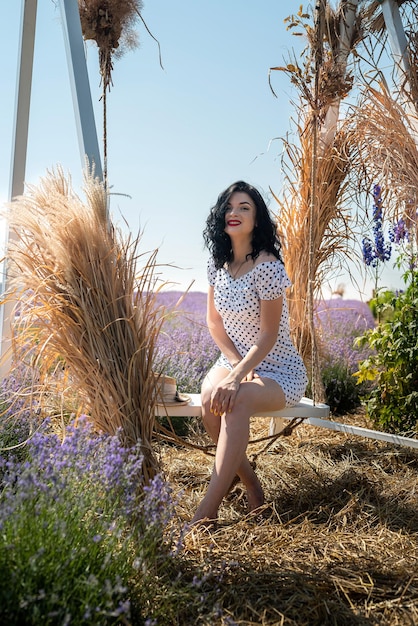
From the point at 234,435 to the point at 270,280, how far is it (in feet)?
2.24

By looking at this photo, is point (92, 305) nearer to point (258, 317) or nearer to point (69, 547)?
point (258, 317)

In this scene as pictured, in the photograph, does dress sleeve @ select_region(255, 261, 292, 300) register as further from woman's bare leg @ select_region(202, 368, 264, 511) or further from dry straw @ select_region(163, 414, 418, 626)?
dry straw @ select_region(163, 414, 418, 626)

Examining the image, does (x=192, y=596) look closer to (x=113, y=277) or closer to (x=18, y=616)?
(x=18, y=616)

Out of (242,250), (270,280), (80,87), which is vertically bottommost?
(270,280)

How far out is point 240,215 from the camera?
288 cm

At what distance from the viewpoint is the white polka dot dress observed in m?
2.79

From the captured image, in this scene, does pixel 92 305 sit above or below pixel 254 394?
above

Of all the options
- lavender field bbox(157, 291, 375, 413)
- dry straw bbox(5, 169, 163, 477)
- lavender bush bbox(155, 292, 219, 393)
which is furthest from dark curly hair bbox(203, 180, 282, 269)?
lavender field bbox(157, 291, 375, 413)

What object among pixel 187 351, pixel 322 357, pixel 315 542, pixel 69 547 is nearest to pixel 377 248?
pixel 322 357

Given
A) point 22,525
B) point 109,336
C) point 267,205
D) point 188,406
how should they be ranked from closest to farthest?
point 22,525, point 109,336, point 188,406, point 267,205

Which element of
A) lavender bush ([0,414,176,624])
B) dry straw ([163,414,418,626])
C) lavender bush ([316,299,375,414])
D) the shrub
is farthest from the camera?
lavender bush ([316,299,375,414])

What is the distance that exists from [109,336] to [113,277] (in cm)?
21

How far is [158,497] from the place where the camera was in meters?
1.90

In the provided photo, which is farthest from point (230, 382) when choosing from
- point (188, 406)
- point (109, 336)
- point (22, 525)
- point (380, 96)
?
point (380, 96)
